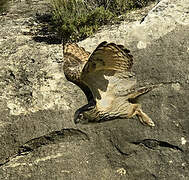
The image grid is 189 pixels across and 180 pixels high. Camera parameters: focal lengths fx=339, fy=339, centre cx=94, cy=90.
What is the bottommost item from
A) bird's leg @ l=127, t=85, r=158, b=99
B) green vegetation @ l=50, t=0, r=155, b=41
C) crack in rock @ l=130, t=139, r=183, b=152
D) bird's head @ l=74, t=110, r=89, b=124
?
crack in rock @ l=130, t=139, r=183, b=152

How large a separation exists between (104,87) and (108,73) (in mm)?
117

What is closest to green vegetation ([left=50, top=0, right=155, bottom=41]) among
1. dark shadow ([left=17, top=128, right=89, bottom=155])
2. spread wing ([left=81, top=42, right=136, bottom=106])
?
spread wing ([left=81, top=42, right=136, bottom=106])

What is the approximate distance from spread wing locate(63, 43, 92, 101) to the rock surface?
5 cm

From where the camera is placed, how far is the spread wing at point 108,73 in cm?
185

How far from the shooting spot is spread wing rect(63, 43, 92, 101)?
2.20 meters

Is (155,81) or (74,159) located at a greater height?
(155,81)

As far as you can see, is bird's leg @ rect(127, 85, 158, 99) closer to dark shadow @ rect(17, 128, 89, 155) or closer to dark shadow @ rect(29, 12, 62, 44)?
dark shadow @ rect(17, 128, 89, 155)

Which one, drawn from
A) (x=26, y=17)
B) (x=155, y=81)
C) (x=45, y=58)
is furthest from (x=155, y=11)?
(x=26, y=17)

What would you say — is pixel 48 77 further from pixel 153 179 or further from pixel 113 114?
pixel 153 179

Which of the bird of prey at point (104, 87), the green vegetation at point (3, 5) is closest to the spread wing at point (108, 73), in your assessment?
the bird of prey at point (104, 87)

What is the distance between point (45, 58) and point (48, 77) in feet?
0.65

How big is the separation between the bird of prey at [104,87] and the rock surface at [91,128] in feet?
0.17

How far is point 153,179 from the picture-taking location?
211 centimetres

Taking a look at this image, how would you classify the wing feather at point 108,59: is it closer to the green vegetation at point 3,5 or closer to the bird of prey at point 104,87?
the bird of prey at point 104,87
